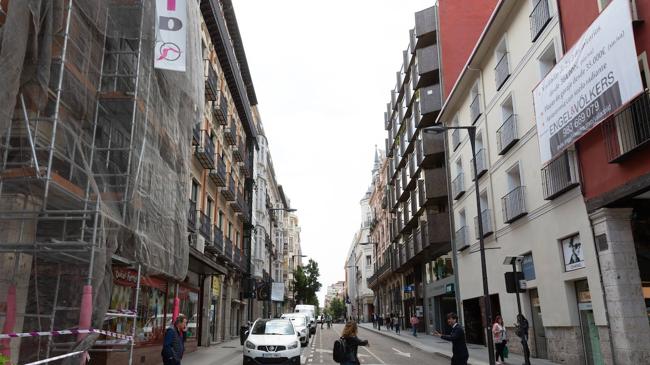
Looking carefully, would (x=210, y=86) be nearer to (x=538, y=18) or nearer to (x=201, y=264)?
(x=201, y=264)

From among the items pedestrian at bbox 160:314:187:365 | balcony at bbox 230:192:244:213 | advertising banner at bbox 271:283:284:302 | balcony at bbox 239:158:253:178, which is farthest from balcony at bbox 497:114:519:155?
advertising banner at bbox 271:283:284:302

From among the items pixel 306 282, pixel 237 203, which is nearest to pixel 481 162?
pixel 237 203

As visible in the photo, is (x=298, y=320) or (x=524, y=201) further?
(x=298, y=320)

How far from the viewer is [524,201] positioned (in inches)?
707

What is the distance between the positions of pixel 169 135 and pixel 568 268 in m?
11.9

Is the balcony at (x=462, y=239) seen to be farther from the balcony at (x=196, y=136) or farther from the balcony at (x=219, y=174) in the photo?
the balcony at (x=196, y=136)

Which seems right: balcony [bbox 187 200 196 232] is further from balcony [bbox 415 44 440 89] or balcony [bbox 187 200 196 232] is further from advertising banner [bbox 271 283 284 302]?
advertising banner [bbox 271 283 284 302]

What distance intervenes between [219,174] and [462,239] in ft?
41.8

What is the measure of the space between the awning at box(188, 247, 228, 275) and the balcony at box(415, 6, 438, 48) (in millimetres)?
19557

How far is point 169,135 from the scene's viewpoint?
11.1 m

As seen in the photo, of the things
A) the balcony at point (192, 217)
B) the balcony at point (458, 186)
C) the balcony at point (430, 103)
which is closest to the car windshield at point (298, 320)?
the balcony at point (192, 217)

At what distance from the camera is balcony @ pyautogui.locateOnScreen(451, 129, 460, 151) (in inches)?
1055

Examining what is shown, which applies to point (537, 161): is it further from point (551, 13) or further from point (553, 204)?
point (551, 13)

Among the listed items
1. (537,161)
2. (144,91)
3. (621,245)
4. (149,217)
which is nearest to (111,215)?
(149,217)
